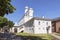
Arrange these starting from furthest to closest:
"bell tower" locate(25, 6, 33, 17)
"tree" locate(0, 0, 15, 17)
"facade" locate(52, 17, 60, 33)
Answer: "bell tower" locate(25, 6, 33, 17), "facade" locate(52, 17, 60, 33), "tree" locate(0, 0, 15, 17)

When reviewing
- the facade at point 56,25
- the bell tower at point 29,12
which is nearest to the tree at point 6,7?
the facade at point 56,25

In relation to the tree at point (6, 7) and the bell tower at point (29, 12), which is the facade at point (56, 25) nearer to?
the bell tower at point (29, 12)

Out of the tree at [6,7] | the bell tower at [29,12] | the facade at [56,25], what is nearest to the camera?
the tree at [6,7]

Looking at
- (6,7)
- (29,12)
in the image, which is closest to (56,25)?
(29,12)

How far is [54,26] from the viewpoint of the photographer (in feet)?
230

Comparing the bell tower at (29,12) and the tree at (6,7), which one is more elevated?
the bell tower at (29,12)

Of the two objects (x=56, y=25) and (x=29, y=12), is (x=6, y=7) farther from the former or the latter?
(x=29, y=12)

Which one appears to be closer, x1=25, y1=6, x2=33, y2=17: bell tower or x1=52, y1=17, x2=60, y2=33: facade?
x1=52, y1=17, x2=60, y2=33: facade

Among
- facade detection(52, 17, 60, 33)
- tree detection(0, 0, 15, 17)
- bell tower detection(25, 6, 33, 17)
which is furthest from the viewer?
bell tower detection(25, 6, 33, 17)

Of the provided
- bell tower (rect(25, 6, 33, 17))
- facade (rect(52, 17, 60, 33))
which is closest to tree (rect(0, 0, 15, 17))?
facade (rect(52, 17, 60, 33))

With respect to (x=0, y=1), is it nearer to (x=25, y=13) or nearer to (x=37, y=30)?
(x=37, y=30)

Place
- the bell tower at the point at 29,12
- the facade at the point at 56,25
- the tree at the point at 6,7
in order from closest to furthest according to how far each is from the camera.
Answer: the tree at the point at 6,7, the facade at the point at 56,25, the bell tower at the point at 29,12

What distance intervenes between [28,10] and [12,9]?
231 ft

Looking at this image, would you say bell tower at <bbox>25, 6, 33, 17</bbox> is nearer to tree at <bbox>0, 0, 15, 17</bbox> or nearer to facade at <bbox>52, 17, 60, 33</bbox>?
facade at <bbox>52, 17, 60, 33</bbox>
